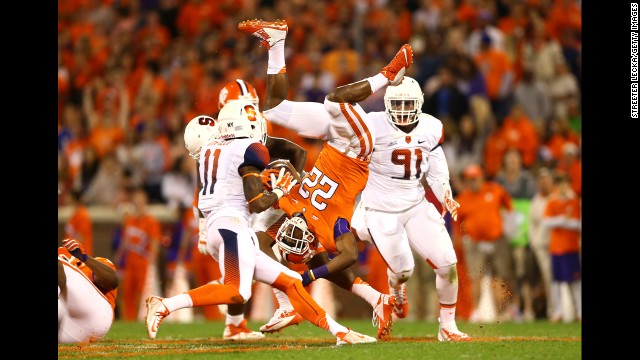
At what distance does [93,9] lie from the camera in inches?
677

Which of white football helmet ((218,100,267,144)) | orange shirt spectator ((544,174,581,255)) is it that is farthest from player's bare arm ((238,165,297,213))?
orange shirt spectator ((544,174,581,255))

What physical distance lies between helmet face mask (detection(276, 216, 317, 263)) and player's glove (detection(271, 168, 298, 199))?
42 cm

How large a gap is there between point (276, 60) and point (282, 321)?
1.93 metres

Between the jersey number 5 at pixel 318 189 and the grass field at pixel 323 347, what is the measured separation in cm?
→ 102

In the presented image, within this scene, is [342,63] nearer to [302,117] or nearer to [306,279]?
[302,117]

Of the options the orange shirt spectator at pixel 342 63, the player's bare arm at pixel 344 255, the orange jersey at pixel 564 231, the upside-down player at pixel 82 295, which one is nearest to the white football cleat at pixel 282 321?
the player's bare arm at pixel 344 255

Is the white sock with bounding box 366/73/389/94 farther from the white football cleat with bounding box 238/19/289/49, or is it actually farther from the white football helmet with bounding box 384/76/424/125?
the white football cleat with bounding box 238/19/289/49

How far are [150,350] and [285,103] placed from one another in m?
2.04

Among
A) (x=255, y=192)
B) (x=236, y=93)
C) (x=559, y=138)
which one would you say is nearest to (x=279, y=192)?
(x=255, y=192)

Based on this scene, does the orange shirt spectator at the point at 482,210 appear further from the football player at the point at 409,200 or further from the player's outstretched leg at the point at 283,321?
the player's outstretched leg at the point at 283,321

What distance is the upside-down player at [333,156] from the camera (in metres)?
7.72

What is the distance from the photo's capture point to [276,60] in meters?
7.99

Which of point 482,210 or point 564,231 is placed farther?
point 482,210
